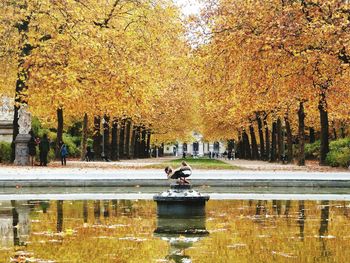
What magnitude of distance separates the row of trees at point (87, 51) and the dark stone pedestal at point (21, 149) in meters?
1.77

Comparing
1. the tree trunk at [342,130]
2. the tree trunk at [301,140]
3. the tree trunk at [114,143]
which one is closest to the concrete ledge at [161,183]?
the tree trunk at [301,140]

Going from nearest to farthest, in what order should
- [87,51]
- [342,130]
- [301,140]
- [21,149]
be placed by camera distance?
1. [87,51]
2. [21,149]
3. [301,140]
4. [342,130]

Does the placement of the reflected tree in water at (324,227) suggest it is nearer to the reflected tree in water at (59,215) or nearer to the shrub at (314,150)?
the reflected tree in water at (59,215)

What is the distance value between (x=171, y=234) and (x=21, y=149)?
92.6 ft

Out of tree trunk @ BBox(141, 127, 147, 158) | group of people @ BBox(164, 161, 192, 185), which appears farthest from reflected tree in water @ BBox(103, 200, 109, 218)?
tree trunk @ BBox(141, 127, 147, 158)

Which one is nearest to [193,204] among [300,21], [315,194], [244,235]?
[244,235]

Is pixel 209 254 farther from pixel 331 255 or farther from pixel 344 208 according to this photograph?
pixel 344 208

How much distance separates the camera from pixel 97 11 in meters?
35.6

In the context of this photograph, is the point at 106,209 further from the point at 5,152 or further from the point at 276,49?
the point at 5,152

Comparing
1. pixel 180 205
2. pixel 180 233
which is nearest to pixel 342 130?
pixel 180 205

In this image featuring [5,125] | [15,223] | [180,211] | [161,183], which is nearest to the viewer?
[15,223]

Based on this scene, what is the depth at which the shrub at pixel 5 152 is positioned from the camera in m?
41.6

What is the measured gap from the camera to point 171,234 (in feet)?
33.6

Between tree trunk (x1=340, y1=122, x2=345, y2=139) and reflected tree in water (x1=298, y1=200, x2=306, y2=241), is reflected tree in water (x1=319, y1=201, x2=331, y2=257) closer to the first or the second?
reflected tree in water (x1=298, y1=200, x2=306, y2=241)
